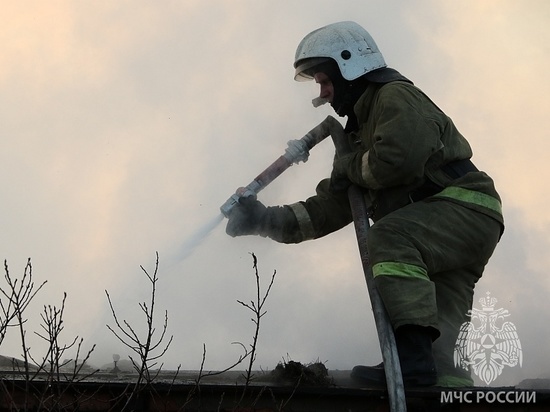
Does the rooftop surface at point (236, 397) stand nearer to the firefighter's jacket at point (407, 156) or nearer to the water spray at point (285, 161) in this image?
the firefighter's jacket at point (407, 156)

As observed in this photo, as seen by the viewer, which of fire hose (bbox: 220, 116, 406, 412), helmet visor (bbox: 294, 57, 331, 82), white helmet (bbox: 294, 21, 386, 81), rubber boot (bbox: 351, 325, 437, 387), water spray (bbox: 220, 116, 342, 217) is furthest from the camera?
water spray (bbox: 220, 116, 342, 217)

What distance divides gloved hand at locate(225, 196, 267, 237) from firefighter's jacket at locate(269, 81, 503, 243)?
1.97 feet

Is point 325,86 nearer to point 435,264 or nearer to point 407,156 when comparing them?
point 407,156

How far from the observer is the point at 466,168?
4.91 metres

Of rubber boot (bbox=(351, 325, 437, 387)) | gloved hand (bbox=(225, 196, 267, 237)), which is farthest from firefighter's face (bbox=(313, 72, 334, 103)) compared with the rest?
rubber boot (bbox=(351, 325, 437, 387))

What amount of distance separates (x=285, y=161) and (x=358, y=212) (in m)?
0.78

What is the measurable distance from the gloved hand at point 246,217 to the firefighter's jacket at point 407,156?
60 cm

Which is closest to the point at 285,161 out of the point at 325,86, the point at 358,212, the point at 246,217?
the point at 246,217

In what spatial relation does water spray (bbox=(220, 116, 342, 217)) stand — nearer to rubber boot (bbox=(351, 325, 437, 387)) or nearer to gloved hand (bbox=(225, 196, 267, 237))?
gloved hand (bbox=(225, 196, 267, 237))

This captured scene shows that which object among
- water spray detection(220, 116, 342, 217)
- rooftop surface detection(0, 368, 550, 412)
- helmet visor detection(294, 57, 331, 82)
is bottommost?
rooftop surface detection(0, 368, 550, 412)

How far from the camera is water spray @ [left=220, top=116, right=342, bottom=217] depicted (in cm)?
554

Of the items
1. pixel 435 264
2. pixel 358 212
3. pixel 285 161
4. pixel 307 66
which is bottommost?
pixel 435 264

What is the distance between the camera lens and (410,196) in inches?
193

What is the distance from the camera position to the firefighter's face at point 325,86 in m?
5.23
